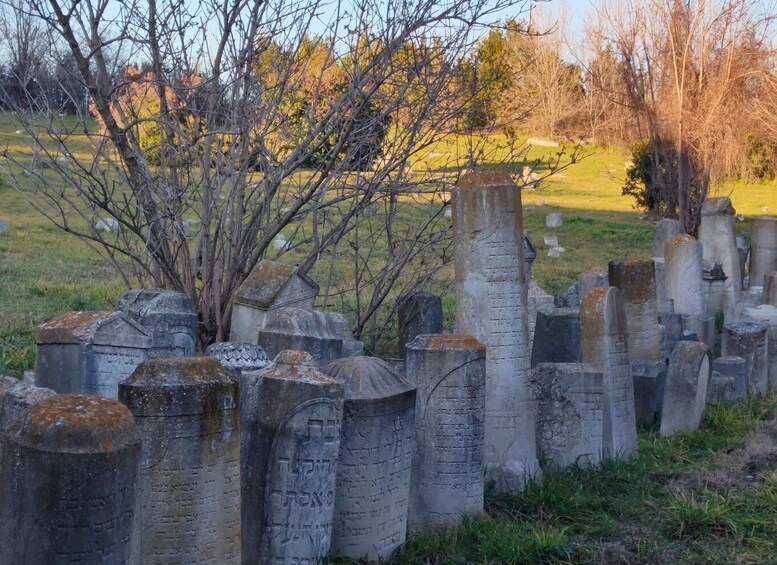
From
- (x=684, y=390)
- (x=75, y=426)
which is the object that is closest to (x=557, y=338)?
(x=684, y=390)

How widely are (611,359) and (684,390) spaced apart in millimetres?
1131

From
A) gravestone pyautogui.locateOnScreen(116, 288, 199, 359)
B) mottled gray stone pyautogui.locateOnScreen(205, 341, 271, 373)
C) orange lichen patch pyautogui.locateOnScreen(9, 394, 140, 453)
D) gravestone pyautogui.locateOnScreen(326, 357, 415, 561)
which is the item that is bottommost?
gravestone pyautogui.locateOnScreen(326, 357, 415, 561)

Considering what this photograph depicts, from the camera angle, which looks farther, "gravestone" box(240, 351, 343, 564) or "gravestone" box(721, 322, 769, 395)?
"gravestone" box(721, 322, 769, 395)

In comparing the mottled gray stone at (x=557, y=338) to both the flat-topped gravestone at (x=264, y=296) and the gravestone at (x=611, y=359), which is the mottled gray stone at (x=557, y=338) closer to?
the gravestone at (x=611, y=359)

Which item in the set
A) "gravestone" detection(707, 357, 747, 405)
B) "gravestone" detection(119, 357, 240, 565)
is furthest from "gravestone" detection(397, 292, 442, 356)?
"gravestone" detection(119, 357, 240, 565)

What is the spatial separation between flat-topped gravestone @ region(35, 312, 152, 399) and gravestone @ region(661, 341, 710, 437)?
4.62 meters

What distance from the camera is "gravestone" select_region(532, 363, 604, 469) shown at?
22.1 feet

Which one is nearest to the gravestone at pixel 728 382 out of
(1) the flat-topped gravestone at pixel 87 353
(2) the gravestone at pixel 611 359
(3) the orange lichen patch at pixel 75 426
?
(2) the gravestone at pixel 611 359

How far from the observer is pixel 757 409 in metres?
8.77

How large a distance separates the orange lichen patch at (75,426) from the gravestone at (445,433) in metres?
2.55

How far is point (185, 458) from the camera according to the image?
153 inches

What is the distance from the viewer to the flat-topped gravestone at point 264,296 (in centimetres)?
690

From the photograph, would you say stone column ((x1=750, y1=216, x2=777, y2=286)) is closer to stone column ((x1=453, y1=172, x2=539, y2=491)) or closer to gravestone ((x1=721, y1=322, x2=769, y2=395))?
gravestone ((x1=721, y1=322, x2=769, y2=395))

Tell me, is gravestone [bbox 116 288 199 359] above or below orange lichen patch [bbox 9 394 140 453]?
above
